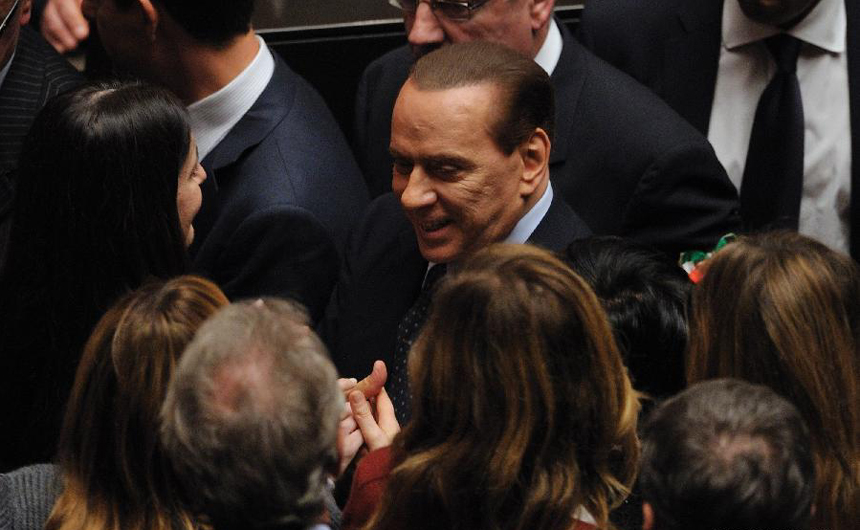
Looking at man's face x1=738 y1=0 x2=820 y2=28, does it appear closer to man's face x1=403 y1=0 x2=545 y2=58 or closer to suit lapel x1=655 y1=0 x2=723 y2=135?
suit lapel x1=655 y1=0 x2=723 y2=135

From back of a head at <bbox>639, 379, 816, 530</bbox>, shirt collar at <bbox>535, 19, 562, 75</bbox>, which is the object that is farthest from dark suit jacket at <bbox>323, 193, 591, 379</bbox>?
back of a head at <bbox>639, 379, 816, 530</bbox>

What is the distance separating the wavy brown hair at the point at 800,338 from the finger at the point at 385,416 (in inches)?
19.8

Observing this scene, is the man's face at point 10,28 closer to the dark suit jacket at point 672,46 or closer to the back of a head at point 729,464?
the dark suit jacket at point 672,46

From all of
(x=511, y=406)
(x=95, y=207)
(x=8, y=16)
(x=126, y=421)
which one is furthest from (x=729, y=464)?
(x=8, y=16)

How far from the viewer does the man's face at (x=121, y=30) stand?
114 inches

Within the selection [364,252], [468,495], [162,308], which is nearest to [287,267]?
[364,252]

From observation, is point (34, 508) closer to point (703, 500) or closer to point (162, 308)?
point (162, 308)

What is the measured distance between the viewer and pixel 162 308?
181 cm

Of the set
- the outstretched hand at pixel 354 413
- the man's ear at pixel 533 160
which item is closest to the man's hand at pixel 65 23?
the man's ear at pixel 533 160

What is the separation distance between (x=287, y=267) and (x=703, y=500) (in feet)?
4.74

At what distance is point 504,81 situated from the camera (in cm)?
249

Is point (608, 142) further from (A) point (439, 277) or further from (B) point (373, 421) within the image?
(B) point (373, 421)

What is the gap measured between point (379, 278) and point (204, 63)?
2.15ft

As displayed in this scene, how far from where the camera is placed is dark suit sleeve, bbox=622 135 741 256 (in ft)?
9.23
